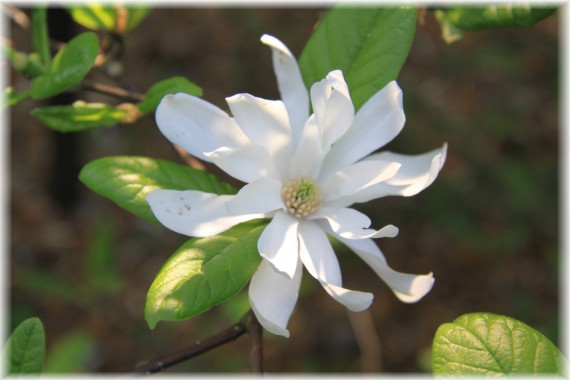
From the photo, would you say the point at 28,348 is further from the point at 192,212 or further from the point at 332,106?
the point at 332,106

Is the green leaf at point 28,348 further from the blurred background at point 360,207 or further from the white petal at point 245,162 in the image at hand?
the blurred background at point 360,207

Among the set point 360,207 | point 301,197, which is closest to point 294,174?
point 301,197

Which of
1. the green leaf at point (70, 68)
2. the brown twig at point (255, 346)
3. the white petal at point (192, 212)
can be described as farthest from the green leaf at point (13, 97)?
the brown twig at point (255, 346)

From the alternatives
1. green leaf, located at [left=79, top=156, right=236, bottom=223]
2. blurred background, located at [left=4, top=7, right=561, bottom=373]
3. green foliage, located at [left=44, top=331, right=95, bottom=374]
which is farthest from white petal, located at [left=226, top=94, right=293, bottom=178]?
green foliage, located at [left=44, top=331, right=95, bottom=374]

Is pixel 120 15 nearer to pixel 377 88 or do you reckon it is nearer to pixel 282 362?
pixel 377 88

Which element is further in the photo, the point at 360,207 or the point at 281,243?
the point at 360,207

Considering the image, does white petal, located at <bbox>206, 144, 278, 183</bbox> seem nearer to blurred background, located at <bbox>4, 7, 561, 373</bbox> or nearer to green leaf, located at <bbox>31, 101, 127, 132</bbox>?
green leaf, located at <bbox>31, 101, 127, 132</bbox>

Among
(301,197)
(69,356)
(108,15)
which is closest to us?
(301,197)

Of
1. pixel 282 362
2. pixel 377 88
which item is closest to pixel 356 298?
pixel 377 88
